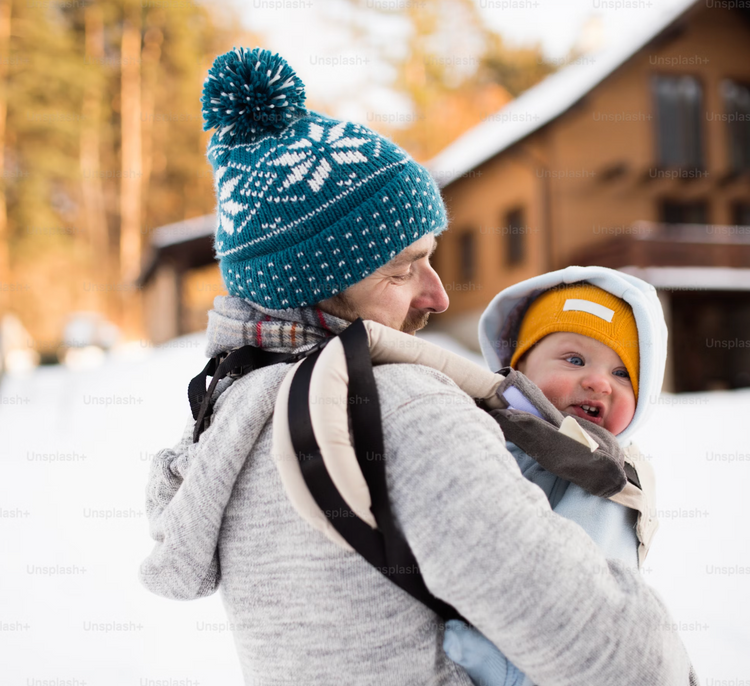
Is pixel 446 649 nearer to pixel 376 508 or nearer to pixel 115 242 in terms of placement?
pixel 376 508

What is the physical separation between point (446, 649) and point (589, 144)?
15292mm

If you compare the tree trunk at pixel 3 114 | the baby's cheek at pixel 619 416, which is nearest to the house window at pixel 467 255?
the baby's cheek at pixel 619 416

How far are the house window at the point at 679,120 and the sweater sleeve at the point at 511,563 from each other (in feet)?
53.8

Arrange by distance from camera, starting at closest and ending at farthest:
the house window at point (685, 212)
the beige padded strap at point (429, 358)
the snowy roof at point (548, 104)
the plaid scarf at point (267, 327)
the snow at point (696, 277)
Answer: the beige padded strap at point (429, 358) → the plaid scarf at point (267, 327) → the snow at point (696, 277) → the snowy roof at point (548, 104) → the house window at point (685, 212)

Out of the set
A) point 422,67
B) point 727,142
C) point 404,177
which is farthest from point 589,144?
point 404,177

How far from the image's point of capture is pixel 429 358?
1.07 metres

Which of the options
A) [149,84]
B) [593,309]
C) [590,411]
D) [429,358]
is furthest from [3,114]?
[429,358]

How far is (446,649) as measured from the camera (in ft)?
3.33

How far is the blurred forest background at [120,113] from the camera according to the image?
2367 centimetres

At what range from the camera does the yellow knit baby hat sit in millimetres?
1832

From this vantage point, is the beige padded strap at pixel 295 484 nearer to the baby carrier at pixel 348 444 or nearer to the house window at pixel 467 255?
the baby carrier at pixel 348 444

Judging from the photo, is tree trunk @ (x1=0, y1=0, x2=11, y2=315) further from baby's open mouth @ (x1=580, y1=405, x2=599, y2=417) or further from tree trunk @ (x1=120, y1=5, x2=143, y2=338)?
baby's open mouth @ (x1=580, y1=405, x2=599, y2=417)

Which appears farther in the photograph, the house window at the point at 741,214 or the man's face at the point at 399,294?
the house window at the point at 741,214

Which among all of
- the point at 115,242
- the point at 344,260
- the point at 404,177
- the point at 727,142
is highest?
the point at 404,177
